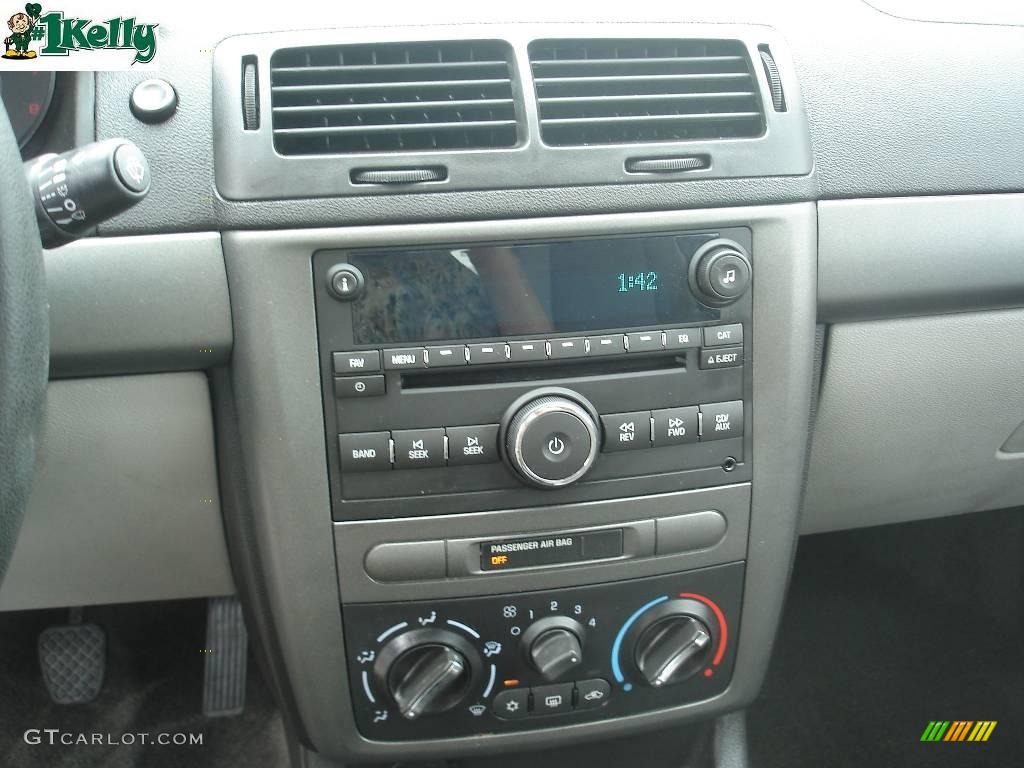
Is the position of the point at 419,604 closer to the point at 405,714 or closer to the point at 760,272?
the point at 405,714

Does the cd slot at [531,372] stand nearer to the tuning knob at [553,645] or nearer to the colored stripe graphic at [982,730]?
the tuning knob at [553,645]

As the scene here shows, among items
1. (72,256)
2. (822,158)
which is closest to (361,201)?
(72,256)

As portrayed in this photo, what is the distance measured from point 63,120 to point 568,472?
0.59 metres

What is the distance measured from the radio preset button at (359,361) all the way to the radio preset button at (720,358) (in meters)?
0.32

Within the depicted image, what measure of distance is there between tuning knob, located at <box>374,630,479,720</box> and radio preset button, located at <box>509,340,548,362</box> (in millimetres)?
310

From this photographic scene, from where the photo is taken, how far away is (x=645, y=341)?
94 centimetres

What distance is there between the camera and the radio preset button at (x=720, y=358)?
3.16 feet

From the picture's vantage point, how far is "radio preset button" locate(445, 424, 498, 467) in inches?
36.6

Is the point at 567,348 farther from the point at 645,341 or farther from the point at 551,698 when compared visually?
the point at 551,698

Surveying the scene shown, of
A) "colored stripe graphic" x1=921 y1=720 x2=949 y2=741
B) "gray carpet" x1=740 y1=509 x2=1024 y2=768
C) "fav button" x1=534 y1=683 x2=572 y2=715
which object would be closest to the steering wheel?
"fav button" x1=534 y1=683 x2=572 y2=715

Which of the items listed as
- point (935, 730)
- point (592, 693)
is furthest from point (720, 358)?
point (935, 730)

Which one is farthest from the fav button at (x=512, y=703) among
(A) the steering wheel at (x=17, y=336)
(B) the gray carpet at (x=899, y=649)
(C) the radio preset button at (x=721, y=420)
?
(B) the gray carpet at (x=899, y=649)

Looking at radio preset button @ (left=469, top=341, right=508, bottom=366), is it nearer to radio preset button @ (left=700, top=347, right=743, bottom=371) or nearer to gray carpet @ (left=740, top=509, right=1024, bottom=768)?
radio preset button @ (left=700, top=347, right=743, bottom=371)

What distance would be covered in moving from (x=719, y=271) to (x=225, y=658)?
1113 millimetres
